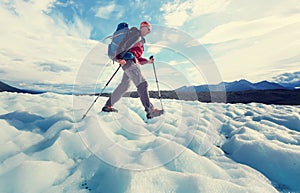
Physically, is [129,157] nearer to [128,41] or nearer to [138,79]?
[138,79]

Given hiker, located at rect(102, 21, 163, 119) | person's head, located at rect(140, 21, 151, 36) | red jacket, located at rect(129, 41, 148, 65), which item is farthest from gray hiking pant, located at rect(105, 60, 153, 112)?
person's head, located at rect(140, 21, 151, 36)

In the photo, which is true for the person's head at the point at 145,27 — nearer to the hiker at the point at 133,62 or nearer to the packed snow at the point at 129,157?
the hiker at the point at 133,62

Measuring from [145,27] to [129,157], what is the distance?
2.32 metres

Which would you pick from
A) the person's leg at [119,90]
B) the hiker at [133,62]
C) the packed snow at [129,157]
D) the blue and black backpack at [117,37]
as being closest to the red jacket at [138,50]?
the hiker at [133,62]

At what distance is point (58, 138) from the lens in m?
2.73

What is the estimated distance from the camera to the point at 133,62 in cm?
381

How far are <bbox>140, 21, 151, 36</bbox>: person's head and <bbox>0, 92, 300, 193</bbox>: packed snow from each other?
1.60 metres

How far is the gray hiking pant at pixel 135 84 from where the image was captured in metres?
3.86

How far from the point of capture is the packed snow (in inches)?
74.8

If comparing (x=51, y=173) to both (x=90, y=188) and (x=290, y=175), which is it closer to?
(x=90, y=188)

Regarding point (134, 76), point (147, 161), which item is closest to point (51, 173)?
point (147, 161)

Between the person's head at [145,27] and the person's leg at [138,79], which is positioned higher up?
the person's head at [145,27]

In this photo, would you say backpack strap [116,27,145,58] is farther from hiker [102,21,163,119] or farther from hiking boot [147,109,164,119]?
hiking boot [147,109,164,119]

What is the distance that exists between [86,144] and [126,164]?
0.75 meters
